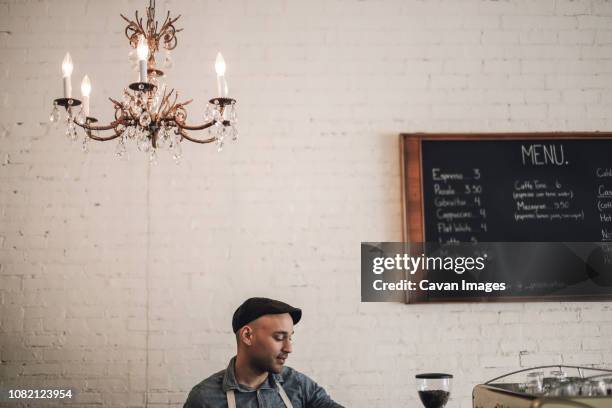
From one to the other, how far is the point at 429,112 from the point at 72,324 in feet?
7.27

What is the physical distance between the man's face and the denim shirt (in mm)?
102

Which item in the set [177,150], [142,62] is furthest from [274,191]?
[142,62]

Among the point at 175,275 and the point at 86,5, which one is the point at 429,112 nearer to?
the point at 175,275

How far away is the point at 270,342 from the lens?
2.52m

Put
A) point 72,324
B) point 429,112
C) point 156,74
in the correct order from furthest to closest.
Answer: point 429,112 → point 72,324 → point 156,74

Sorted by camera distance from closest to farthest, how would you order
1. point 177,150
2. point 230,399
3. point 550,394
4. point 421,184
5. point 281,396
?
point 550,394
point 230,399
point 281,396
point 177,150
point 421,184

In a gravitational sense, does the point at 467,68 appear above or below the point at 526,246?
above

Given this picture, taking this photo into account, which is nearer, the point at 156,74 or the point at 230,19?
the point at 156,74

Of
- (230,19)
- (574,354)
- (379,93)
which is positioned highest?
(230,19)

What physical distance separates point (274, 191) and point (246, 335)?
984 mm

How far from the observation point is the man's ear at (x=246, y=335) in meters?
2.54

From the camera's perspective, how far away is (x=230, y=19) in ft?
11.3

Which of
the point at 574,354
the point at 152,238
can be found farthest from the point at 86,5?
the point at 574,354

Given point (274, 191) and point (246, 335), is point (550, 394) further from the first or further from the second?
point (274, 191)
